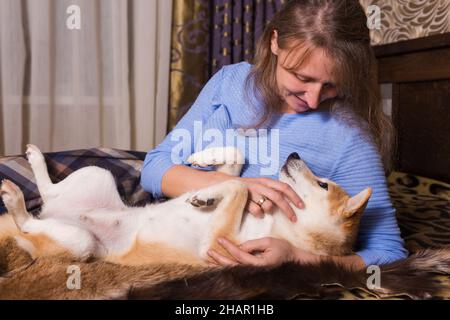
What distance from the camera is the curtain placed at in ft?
9.32

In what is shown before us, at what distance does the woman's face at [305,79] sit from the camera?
47.1 inches

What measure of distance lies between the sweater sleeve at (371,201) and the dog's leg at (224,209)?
321 mm

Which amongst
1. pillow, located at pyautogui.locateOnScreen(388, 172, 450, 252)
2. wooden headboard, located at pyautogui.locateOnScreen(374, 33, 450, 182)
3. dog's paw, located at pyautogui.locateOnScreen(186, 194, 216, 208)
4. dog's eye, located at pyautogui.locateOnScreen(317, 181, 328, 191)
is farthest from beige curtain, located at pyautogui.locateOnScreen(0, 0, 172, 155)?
dog's eye, located at pyautogui.locateOnScreen(317, 181, 328, 191)

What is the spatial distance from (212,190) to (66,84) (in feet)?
5.87

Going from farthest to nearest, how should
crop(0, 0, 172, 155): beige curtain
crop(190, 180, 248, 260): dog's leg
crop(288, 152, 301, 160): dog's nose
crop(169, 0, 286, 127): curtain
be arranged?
crop(169, 0, 286, 127): curtain → crop(0, 0, 172, 155): beige curtain → crop(288, 152, 301, 160): dog's nose → crop(190, 180, 248, 260): dog's leg

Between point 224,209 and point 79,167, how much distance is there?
26.2 inches

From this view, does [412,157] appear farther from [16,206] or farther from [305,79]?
[16,206]

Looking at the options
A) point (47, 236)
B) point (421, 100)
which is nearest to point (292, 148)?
point (47, 236)

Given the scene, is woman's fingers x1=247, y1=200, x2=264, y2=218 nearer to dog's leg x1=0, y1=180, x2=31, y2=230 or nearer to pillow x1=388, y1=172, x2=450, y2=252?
pillow x1=388, y1=172, x2=450, y2=252

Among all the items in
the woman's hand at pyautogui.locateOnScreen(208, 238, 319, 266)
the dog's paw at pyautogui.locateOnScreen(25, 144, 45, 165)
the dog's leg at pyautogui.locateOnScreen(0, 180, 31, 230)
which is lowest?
the woman's hand at pyautogui.locateOnScreen(208, 238, 319, 266)

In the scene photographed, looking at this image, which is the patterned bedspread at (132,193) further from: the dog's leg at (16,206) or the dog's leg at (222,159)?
the dog's leg at (222,159)

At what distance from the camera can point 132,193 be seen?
1.61 meters

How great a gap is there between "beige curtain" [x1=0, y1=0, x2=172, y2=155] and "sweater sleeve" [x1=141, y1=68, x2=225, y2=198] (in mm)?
1285
